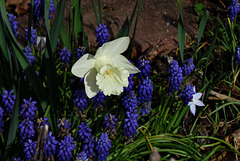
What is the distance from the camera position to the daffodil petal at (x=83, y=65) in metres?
2.10

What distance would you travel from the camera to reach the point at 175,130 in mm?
3252

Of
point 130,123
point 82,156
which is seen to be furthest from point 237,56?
point 82,156

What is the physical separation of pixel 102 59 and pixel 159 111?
1.23 metres

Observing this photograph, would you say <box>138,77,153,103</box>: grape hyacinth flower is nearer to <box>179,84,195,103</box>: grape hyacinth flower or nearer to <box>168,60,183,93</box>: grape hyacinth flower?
<box>168,60,183,93</box>: grape hyacinth flower

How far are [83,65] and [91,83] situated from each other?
0.52 feet

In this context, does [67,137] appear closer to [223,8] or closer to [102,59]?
[102,59]

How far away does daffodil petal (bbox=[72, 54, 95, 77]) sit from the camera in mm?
2096

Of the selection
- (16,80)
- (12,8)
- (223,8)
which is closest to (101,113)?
(16,80)

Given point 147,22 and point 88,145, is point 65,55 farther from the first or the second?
point 147,22

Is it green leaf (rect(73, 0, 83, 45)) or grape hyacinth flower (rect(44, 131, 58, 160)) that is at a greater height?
green leaf (rect(73, 0, 83, 45))

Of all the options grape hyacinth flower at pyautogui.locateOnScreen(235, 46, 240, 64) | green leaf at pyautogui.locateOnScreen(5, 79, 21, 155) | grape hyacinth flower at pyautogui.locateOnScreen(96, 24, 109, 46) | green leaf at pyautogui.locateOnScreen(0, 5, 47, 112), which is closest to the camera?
green leaf at pyautogui.locateOnScreen(5, 79, 21, 155)

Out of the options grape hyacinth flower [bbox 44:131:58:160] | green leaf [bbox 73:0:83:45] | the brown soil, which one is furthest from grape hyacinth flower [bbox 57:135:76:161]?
the brown soil

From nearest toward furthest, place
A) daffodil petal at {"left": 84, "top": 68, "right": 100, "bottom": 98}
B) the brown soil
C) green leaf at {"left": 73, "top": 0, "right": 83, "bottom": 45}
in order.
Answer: daffodil petal at {"left": 84, "top": 68, "right": 100, "bottom": 98}
green leaf at {"left": 73, "top": 0, "right": 83, "bottom": 45}
the brown soil

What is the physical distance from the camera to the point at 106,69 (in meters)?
2.03
